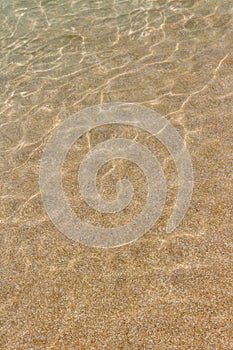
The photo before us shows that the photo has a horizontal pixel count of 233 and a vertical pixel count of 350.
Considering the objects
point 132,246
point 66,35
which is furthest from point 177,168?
point 66,35

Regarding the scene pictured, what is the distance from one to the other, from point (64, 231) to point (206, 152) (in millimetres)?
1488

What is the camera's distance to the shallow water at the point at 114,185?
224cm

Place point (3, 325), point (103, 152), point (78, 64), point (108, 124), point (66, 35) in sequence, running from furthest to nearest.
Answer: point (66, 35) → point (78, 64) → point (108, 124) → point (103, 152) → point (3, 325)

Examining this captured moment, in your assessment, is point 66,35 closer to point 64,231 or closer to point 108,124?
point 108,124

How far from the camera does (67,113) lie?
13.3ft

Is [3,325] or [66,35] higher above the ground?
[66,35]

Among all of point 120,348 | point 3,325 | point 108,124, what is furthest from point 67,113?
point 120,348

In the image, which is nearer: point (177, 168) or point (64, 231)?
point (64, 231)

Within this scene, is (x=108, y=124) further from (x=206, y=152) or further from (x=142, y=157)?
(x=206, y=152)

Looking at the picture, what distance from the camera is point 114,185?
10.3ft

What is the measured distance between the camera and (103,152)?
11.4 ft

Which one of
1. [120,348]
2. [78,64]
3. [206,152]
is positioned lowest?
[120,348]

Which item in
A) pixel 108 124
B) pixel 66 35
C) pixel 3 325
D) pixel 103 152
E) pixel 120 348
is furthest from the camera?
pixel 66 35

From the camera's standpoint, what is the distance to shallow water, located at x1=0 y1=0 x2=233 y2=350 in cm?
224
